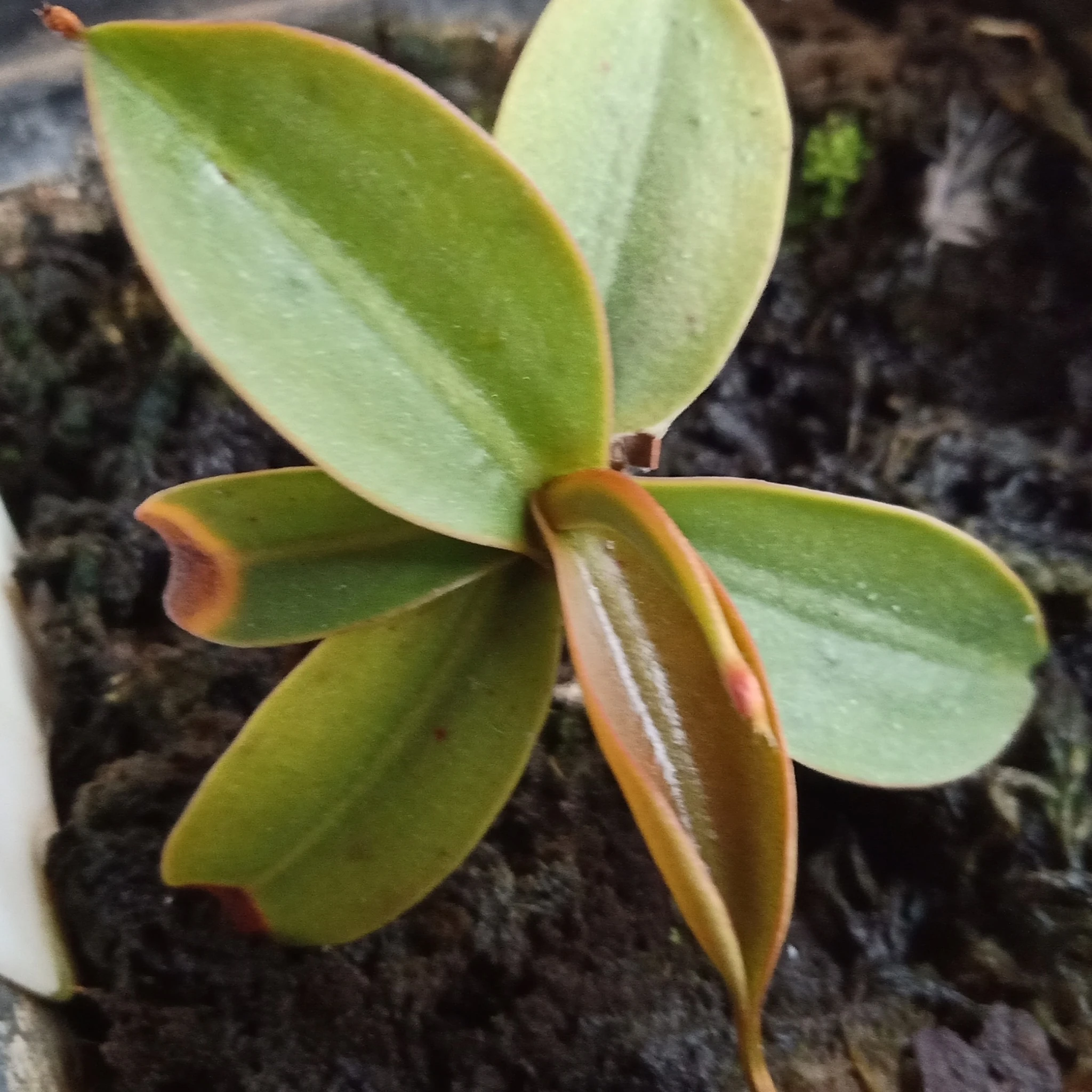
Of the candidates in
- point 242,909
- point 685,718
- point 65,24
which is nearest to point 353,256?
point 65,24

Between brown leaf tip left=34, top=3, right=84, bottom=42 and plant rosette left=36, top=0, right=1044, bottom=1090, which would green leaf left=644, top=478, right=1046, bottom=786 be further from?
brown leaf tip left=34, top=3, right=84, bottom=42

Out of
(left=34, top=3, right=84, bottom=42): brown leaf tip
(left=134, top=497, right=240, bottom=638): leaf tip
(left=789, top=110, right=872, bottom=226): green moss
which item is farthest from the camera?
(left=789, top=110, right=872, bottom=226): green moss

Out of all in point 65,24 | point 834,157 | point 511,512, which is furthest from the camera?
point 834,157

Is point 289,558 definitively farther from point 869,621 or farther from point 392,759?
point 869,621

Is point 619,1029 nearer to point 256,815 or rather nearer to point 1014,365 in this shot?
point 256,815

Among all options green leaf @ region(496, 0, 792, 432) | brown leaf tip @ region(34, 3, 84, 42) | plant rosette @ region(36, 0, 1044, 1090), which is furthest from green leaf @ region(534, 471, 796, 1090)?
brown leaf tip @ region(34, 3, 84, 42)

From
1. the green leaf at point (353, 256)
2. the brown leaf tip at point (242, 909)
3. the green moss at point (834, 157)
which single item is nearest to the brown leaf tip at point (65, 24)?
the green leaf at point (353, 256)
